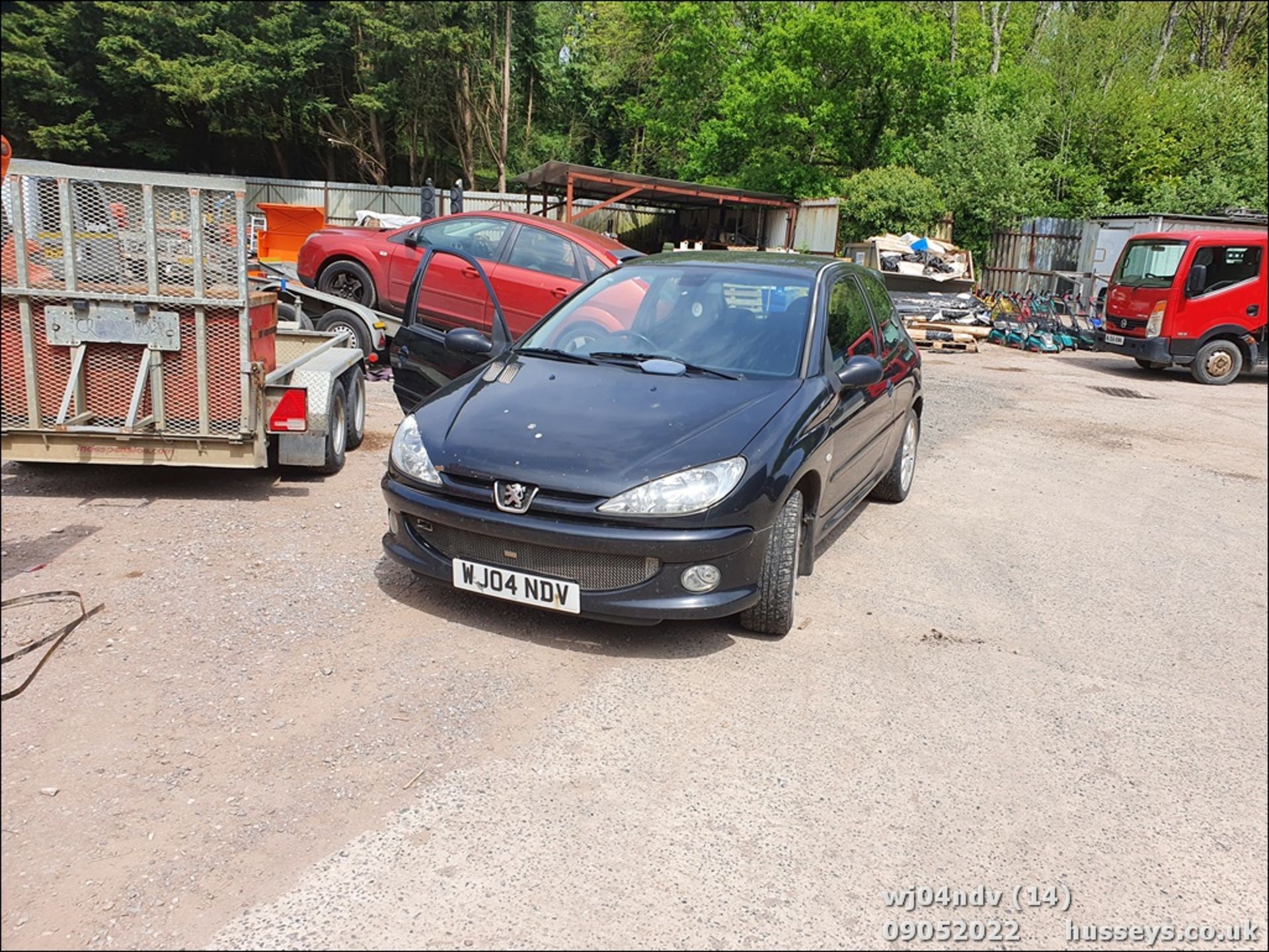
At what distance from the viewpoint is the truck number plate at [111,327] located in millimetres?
5586

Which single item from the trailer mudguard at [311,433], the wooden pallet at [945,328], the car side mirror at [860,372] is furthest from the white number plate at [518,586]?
the wooden pallet at [945,328]

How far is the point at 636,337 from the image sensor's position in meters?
5.21

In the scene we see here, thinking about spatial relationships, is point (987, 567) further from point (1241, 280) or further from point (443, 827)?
point (1241, 280)

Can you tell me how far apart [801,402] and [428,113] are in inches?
1520

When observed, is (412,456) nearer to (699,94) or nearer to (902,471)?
(902,471)

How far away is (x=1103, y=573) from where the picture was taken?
18.4 feet

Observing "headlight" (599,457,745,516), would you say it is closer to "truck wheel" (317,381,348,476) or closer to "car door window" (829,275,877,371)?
"car door window" (829,275,877,371)

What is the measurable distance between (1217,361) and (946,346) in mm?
4480

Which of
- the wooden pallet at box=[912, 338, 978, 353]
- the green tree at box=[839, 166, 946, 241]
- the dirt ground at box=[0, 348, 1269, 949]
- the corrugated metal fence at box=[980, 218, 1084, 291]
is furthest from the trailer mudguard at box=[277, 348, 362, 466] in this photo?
Result: the corrugated metal fence at box=[980, 218, 1084, 291]

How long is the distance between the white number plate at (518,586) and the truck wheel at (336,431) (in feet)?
8.82

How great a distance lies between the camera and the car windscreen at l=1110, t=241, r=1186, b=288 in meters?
14.9

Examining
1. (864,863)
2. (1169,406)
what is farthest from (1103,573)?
(1169,406)

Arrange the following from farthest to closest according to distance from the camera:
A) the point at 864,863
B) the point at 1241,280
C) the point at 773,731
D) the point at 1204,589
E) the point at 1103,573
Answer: the point at 1241,280
the point at 1103,573
the point at 1204,589
the point at 773,731
the point at 864,863

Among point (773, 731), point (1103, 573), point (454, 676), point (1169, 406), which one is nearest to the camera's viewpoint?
point (773, 731)
